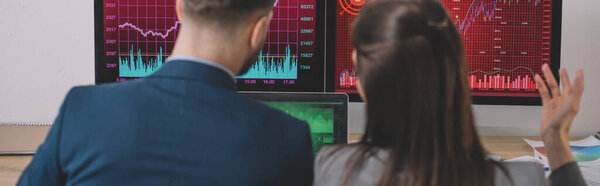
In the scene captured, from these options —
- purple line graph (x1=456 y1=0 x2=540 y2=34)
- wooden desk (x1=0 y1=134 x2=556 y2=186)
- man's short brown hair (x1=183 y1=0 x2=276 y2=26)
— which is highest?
purple line graph (x1=456 y1=0 x2=540 y2=34)

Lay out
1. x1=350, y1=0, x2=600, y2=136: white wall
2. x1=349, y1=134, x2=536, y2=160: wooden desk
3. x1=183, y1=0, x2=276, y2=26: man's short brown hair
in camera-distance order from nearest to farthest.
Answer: x1=183, y1=0, x2=276, y2=26: man's short brown hair < x1=349, y1=134, x2=536, y2=160: wooden desk < x1=350, y1=0, x2=600, y2=136: white wall

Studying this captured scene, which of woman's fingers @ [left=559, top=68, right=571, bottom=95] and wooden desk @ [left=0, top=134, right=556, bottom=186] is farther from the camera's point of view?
wooden desk @ [left=0, top=134, right=556, bottom=186]

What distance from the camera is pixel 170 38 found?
5.32ft

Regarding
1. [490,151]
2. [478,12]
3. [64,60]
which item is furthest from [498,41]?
[64,60]

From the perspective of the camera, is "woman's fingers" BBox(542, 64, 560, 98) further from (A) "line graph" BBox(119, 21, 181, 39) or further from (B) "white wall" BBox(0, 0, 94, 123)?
(B) "white wall" BBox(0, 0, 94, 123)

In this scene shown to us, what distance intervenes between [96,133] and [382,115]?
42 centimetres

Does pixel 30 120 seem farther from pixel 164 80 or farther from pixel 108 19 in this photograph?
pixel 164 80

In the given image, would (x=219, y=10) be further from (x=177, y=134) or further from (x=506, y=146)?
(x=506, y=146)

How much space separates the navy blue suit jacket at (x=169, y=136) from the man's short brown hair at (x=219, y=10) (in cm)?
9

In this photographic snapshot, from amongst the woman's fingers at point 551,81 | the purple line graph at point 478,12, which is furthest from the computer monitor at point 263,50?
the woman's fingers at point 551,81

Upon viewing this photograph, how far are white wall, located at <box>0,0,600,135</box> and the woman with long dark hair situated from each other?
1092 millimetres

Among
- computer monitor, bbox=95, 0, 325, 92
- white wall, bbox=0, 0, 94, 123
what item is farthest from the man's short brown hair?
white wall, bbox=0, 0, 94, 123

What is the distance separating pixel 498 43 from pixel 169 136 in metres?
1.26

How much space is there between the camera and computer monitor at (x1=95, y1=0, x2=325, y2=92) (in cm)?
161
